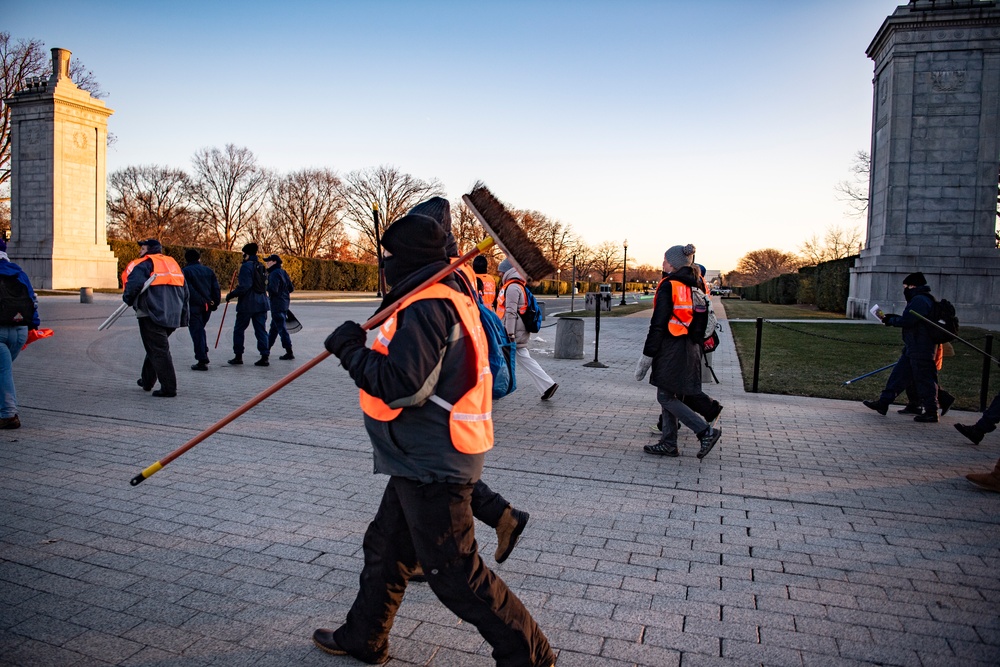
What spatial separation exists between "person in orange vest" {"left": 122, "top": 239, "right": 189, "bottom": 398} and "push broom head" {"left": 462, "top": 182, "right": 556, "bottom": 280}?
249 inches

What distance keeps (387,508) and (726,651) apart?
1.57m

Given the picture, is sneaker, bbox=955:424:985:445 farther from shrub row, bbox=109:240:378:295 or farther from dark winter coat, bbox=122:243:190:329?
shrub row, bbox=109:240:378:295

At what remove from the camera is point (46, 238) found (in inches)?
1286

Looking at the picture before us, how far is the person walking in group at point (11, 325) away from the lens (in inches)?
248

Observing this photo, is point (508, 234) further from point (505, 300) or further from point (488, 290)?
point (488, 290)

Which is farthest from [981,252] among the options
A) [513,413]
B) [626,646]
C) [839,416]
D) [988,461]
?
[626,646]

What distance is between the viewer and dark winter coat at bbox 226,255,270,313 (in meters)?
11.0

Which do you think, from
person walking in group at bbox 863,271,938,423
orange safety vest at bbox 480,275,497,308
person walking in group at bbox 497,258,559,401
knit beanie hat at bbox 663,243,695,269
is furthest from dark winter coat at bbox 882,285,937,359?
orange safety vest at bbox 480,275,497,308

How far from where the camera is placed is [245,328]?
1140 cm

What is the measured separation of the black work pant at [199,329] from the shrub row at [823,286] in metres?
24.5

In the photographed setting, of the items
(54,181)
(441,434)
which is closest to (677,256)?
(441,434)

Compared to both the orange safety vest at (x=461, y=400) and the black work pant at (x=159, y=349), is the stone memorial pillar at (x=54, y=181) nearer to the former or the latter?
the black work pant at (x=159, y=349)

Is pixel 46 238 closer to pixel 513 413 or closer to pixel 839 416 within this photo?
pixel 513 413

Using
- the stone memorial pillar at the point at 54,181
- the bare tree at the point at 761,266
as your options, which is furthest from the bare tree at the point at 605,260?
the stone memorial pillar at the point at 54,181
